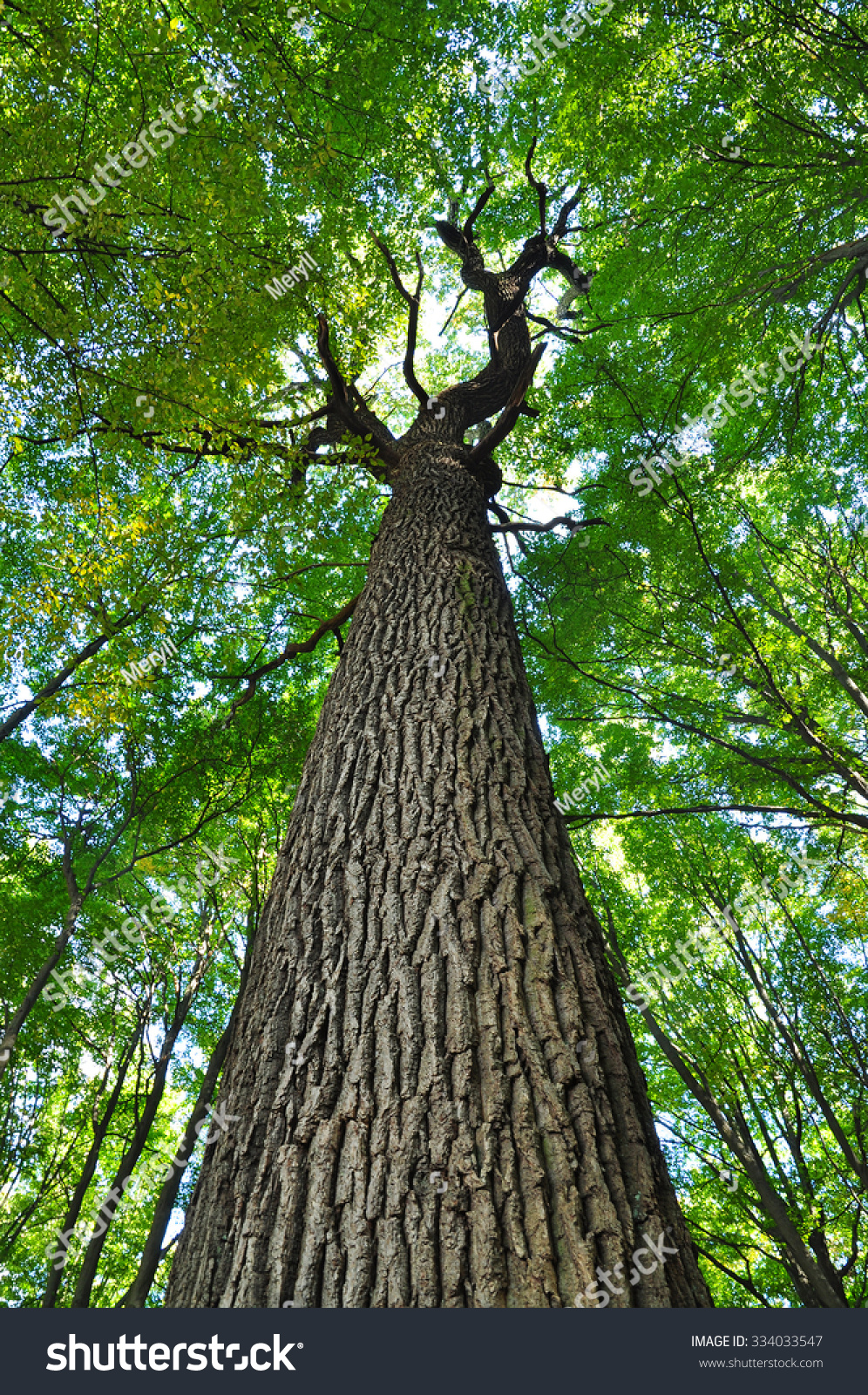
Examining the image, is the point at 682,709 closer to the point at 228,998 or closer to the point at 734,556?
the point at 734,556

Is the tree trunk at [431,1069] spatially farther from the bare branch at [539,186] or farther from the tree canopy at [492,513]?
the bare branch at [539,186]

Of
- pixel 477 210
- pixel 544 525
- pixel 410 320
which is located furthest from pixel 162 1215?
pixel 477 210

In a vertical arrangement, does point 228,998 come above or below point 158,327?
below

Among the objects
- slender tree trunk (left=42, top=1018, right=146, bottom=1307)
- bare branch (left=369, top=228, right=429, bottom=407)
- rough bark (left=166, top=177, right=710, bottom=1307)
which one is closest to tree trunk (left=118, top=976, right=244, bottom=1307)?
slender tree trunk (left=42, top=1018, right=146, bottom=1307)

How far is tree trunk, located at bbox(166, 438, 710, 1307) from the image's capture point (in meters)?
1.38

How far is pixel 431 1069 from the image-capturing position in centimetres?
166

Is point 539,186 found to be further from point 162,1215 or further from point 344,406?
point 162,1215

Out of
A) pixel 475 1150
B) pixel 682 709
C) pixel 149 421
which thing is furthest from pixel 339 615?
pixel 475 1150

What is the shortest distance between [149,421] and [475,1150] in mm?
4519

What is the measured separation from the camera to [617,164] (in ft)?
20.2

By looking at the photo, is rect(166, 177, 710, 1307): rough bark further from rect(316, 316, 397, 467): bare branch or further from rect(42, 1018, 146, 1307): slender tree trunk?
rect(42, 1018, 146, 1307): slender tree trunk

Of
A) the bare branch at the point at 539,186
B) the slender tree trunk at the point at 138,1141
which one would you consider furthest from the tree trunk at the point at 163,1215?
the bare branch at the point at 539,186

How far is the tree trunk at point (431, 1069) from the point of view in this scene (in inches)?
54.4

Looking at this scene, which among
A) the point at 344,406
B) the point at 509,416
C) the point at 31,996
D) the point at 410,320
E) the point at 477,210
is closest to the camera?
the point at 509,416
